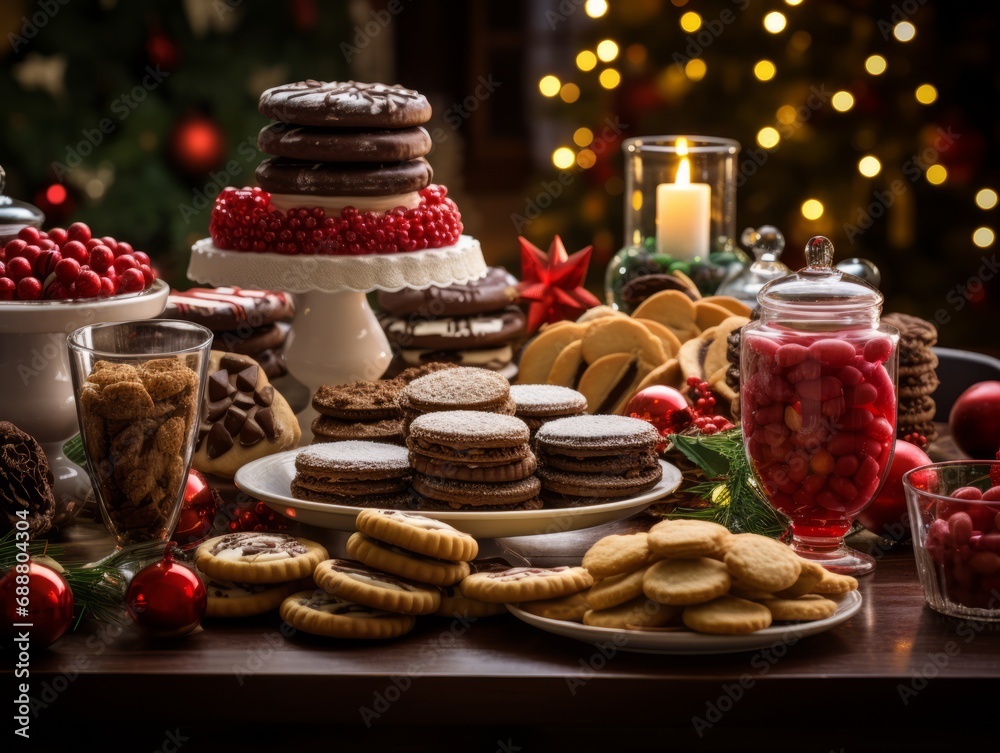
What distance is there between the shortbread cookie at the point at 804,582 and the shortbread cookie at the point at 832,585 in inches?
0.6

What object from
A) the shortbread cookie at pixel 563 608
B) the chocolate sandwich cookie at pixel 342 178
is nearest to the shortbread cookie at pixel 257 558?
the shortbread cookie at pixel 563 608

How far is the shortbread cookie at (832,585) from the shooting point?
1.15m

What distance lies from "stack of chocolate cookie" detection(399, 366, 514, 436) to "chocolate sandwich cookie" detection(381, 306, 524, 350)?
591 mm

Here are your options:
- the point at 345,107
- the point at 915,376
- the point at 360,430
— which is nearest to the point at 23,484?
the point at 360,430

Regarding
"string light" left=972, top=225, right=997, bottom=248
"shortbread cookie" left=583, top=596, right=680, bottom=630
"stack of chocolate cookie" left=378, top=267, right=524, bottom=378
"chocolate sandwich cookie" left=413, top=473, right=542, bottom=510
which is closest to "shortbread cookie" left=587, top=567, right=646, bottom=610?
"shortbread cookie" left=583, top=596, right=680, bottom=630

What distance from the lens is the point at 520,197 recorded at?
17.6 ft

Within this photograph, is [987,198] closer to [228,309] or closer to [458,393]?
[228,309]

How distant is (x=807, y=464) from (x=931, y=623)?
211 millimetres

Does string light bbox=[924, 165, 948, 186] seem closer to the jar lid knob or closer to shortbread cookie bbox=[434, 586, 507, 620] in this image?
the jar lid knob

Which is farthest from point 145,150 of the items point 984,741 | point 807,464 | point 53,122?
point 984,741

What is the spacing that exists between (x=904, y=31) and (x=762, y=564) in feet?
9.65

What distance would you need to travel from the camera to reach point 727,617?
1.07m

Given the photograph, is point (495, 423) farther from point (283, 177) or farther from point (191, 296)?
point (191, 296)

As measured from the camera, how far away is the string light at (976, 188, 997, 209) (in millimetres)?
3645
